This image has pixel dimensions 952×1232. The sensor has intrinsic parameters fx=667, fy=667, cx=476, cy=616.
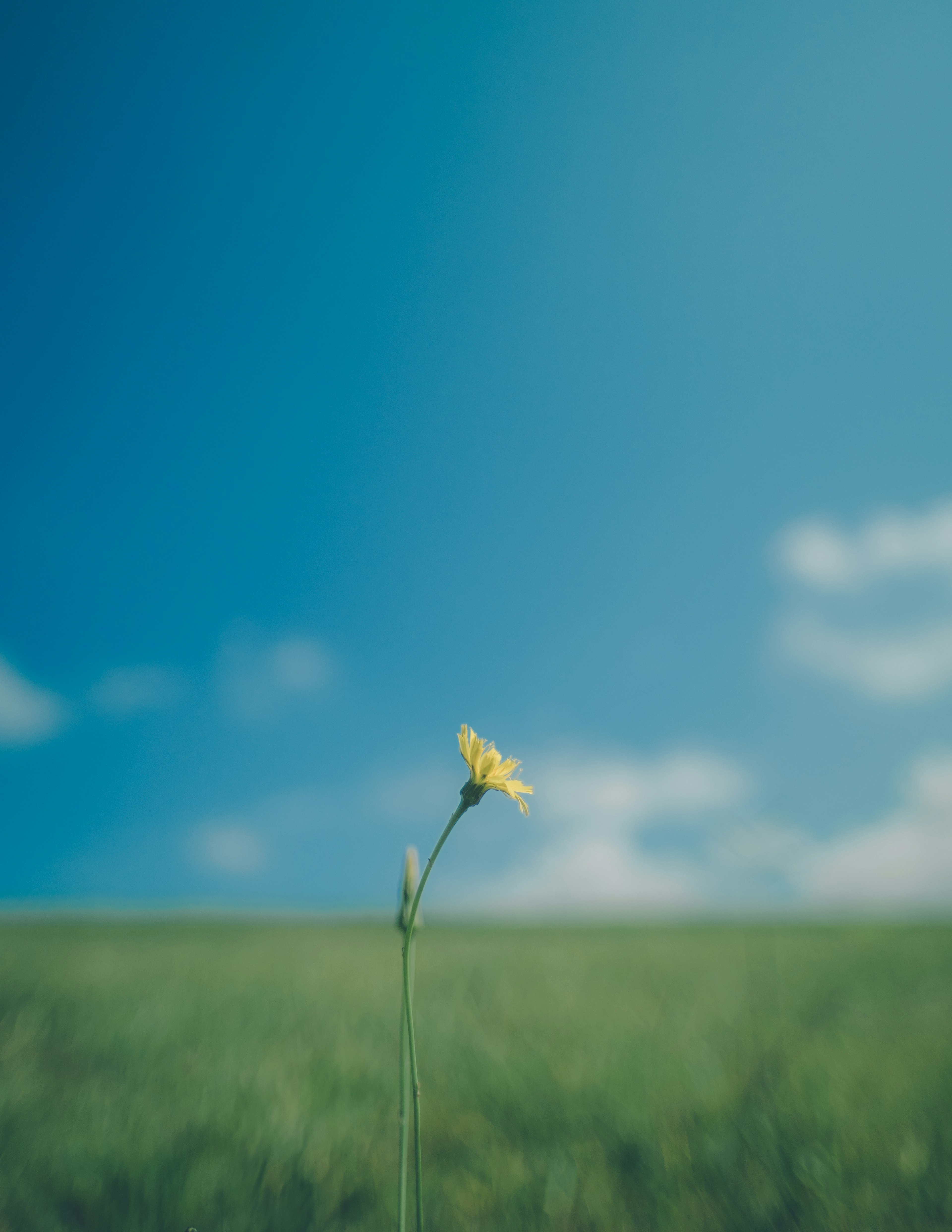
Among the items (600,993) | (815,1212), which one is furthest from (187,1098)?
(600,993)

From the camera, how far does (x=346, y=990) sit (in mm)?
6109

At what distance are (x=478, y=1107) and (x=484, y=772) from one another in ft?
8.51

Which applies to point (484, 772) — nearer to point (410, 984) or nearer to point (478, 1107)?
point (410, 984)

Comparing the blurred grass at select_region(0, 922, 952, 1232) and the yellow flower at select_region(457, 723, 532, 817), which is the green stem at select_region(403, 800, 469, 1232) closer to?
the yellow flower at select_region(457, 723, 532, 817)

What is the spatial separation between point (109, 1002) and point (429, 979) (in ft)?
10.7

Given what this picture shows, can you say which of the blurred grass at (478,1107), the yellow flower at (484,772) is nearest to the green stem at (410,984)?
the yellow flower at (484,772)

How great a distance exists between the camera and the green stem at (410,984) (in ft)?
3.72

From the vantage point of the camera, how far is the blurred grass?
2.34 meters

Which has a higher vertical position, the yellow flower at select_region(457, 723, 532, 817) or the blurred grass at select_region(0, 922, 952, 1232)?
the yellow flower at select_region(457, 723, 532, 817)

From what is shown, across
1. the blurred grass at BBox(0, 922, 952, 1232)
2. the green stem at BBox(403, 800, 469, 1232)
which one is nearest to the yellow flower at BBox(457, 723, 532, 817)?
the green stem at BBox(403, 800, 469, 1232)

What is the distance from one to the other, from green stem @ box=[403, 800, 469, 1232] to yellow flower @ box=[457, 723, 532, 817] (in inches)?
1.3

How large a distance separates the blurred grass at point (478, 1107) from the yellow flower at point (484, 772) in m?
1.88

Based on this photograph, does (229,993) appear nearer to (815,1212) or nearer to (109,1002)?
(109,1002)

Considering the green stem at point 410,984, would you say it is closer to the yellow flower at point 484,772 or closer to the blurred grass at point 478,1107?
the yellow flower at point 484,772
